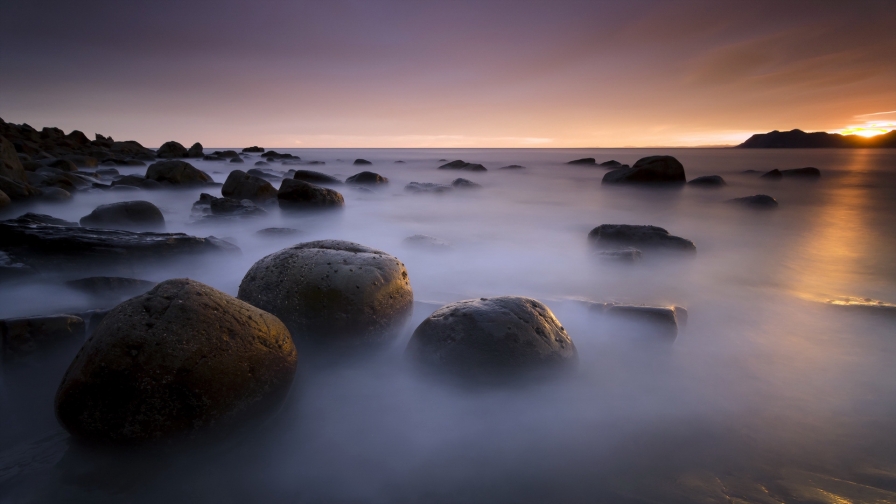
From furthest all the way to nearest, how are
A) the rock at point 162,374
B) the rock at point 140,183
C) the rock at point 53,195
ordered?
the rock at point 140,183 → the rock at point 53,195 → the rock at point 162,374

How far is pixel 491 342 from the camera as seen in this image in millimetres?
2299

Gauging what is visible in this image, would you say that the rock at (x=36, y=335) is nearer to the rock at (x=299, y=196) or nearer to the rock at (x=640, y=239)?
the rock at (x=640, y=239)

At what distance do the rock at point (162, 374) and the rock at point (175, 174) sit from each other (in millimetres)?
10857

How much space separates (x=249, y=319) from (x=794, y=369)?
319 cm

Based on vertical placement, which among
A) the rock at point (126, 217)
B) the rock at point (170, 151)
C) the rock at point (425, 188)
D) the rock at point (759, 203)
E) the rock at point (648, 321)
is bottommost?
the rock at point (648, 321)

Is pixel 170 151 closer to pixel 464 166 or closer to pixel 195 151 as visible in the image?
pixel 195 151

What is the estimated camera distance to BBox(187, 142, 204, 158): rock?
29723mm

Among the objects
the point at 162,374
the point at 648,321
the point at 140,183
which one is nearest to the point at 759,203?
the point at 648,321

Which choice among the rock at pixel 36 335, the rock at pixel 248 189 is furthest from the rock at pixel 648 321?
the rock at pixel 248 189


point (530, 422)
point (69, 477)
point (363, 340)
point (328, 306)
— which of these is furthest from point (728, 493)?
point (69, 477)

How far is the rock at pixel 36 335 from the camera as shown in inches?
88.5

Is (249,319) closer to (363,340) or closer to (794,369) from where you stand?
(363,340)

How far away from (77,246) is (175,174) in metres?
8.38

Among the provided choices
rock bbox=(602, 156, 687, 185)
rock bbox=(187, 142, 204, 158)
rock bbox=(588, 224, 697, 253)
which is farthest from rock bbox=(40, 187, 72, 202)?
rock bbox=(187, 142, 204, 158)
